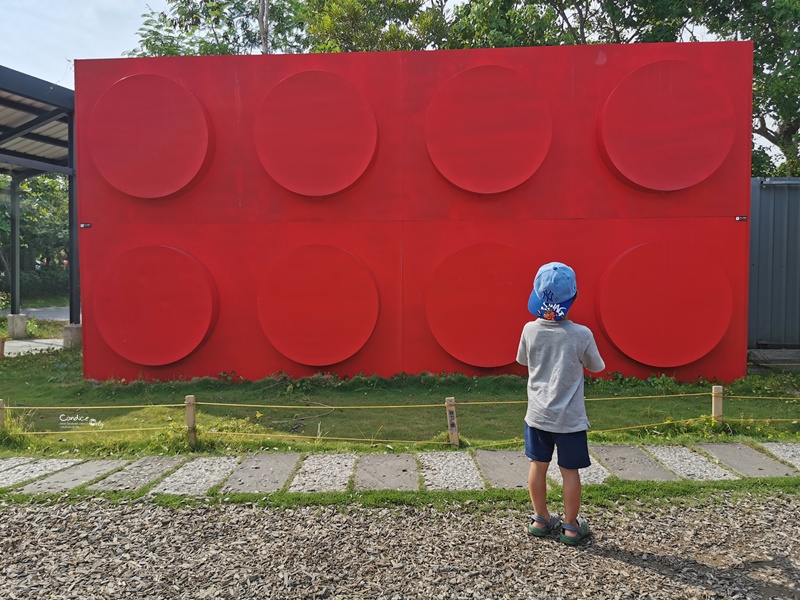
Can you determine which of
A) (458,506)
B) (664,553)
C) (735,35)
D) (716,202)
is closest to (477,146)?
(716,202)

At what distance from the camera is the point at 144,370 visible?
780 centimetres

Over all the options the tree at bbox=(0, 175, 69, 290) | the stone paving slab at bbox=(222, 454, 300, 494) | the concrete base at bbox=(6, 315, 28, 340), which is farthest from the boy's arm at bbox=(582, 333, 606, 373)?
the tree at bbox=(0, 175, 69, 290)

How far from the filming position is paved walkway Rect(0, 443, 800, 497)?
410 cm

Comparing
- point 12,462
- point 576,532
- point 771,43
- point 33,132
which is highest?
point 771,43

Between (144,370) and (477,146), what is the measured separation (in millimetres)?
5476

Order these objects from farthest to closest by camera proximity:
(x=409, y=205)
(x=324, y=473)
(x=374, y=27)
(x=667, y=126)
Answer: (x=374, y=27) < (x=409, y=205) < (x=667, y=126) < (x=324, y=473)

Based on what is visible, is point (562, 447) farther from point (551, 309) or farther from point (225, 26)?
point (225, 26)

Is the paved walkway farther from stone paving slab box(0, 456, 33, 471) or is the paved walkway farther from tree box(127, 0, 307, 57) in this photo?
tree box(127, 0, 307, 57)

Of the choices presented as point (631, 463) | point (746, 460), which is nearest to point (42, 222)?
point (631, 463)

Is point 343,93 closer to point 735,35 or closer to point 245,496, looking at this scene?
point 245,496

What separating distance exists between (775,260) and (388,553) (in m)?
9.17

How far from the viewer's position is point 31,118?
11.2 meters

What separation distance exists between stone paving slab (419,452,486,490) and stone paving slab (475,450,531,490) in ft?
0.27

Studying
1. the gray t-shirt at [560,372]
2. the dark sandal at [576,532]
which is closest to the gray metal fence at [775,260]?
the gray t-shirt at [560,372]
